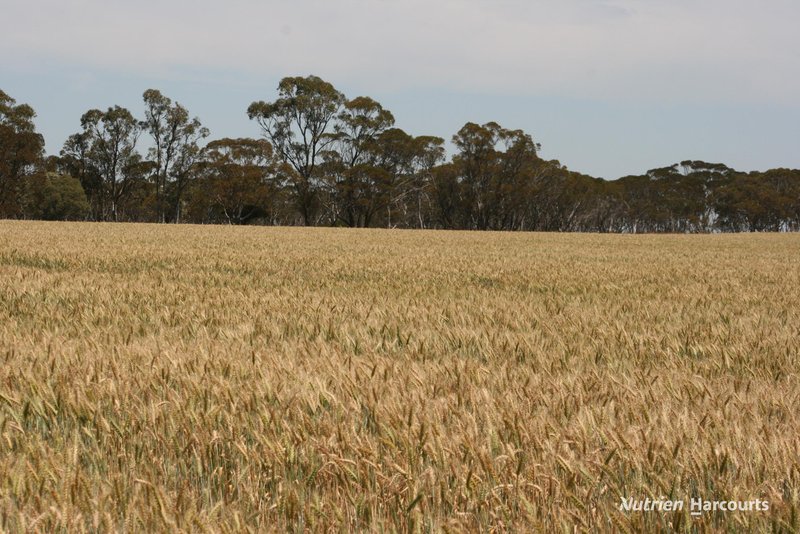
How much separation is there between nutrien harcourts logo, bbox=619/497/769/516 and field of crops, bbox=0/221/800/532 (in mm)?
24

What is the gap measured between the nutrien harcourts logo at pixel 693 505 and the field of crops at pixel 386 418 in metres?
0.02

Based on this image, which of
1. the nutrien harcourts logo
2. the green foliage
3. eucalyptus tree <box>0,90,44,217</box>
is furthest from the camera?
the green foliage

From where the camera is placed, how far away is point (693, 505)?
6.97 feet

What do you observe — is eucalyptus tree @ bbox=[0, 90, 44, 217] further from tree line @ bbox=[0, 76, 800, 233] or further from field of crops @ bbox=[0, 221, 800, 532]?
field of crops @ bbox=[0, 221, 800, 532]

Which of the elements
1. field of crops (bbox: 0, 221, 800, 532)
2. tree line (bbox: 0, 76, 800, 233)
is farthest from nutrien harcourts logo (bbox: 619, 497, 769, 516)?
tree line (bbox: 0, 76, 800, 233)

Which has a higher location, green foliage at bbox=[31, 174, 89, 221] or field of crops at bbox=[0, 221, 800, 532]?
green foliage at bbox=[31, 174, 89, 221]

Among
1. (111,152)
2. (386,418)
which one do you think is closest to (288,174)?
(111,152)

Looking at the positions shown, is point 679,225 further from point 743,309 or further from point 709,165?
point 743,309

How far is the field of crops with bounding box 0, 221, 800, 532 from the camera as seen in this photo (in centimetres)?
208

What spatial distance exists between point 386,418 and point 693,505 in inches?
47.3

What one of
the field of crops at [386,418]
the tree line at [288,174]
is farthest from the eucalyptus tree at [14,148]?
the field of crops at [386,418]

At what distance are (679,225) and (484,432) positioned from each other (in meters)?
125

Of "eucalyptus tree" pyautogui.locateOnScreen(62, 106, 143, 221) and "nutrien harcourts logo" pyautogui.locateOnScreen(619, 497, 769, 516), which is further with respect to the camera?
"eucalyptus tree" pyautogui.locateOnScreen(62, 106, 143, 221)

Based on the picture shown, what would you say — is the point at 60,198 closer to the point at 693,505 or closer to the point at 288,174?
the point at 288,174
